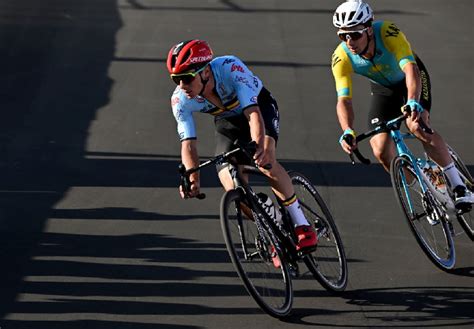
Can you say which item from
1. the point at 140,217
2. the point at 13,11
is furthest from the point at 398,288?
the point at 13,11

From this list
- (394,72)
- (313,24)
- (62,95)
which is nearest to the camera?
(394,72)

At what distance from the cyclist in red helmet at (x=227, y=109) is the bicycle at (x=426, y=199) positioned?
2.82ft

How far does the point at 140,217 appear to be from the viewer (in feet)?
31.7

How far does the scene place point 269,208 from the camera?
751 centimetres

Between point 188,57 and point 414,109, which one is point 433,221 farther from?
point 188,57

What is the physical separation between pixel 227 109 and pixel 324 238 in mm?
1354

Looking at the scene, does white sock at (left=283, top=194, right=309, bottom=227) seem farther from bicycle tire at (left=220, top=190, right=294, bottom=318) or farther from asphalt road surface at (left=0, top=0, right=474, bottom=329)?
asphalt road surface at (left=0, top=0, right=474, bottom=329)

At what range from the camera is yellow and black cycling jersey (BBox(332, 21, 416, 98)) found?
8172 mm

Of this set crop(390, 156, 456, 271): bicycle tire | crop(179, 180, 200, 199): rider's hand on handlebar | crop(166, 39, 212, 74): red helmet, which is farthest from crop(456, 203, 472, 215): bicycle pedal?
crop(166, 39, 212, 74): red helmet

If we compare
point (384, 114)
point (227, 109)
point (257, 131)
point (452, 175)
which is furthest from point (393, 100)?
point (257, 131)

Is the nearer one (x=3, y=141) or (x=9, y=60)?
(x=3, y=141)

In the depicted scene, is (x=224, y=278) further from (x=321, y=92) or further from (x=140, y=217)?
(x=321, y=92)

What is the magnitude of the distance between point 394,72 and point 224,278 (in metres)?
2.01

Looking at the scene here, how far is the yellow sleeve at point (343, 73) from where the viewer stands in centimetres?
818
